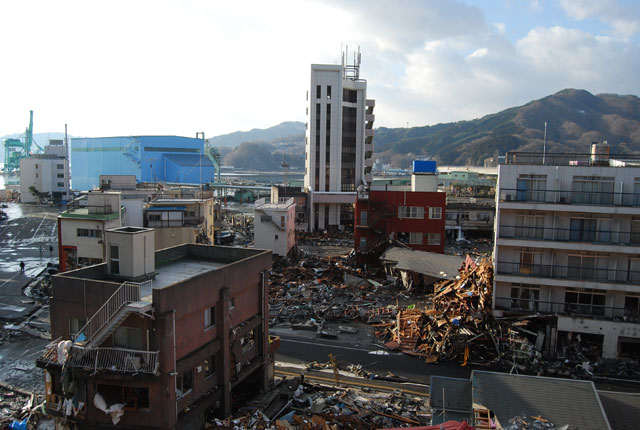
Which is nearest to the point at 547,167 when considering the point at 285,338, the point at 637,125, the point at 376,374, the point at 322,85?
the point at 376,374

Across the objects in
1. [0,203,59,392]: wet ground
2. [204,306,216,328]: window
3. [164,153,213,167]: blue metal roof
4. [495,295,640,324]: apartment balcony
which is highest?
[164,153,213,167]: blue metal roof

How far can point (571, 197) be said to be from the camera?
19.0 meters

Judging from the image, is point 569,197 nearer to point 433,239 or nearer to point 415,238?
point 433,239

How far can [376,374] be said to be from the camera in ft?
55.9

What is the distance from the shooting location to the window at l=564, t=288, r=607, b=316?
18797 mm

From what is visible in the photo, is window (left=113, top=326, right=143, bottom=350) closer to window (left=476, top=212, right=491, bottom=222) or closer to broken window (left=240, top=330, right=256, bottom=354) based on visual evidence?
broken window (left=240, top=330, right=256, bottom=354)

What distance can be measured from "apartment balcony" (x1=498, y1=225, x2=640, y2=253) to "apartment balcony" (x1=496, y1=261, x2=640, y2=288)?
1016 millimetres

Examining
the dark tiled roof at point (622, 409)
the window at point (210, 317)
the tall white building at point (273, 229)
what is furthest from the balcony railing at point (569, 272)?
the tall white building at point (273, 229)

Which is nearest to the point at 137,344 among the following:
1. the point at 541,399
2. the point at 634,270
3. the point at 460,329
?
the point at 541,399

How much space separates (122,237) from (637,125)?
201199 millimetres

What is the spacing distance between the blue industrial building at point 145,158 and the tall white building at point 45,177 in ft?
47.4

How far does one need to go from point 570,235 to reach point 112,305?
17.1m

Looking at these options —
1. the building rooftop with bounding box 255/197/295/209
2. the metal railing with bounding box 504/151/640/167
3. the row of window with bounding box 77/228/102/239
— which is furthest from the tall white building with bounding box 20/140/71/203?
the metal railing with bounding box 504/151/640/167

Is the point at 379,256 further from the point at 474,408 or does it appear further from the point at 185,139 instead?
the point at 185,139
